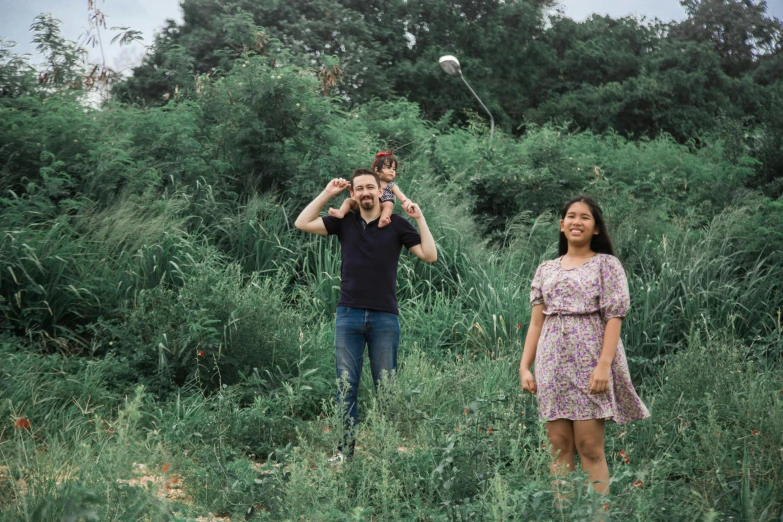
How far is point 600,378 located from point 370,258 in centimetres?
174

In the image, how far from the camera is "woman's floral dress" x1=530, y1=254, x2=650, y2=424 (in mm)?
4098

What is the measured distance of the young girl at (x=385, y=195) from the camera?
204 inches

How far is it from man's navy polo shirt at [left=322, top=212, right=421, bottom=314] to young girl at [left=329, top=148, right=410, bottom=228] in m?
0.06

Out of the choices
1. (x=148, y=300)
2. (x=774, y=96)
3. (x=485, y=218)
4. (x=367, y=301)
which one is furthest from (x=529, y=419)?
(x=774, y=96)

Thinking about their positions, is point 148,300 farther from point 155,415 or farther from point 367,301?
point 367,301

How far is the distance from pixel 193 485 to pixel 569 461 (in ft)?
6.81

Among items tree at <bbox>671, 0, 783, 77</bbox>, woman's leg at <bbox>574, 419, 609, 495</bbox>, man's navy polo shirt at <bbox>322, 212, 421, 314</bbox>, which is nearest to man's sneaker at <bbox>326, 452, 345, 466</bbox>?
man's navy polo shirt at <bbox>322, 212, 421, 314</bbox>

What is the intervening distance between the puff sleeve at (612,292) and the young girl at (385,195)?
1473 mm

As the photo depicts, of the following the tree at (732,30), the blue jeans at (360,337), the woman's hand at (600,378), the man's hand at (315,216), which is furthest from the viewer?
the tree at (732,30)

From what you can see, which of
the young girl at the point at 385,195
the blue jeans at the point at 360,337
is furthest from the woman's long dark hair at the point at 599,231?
the blue jeans at the point at 360,337

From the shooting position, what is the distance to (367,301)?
16.4ft

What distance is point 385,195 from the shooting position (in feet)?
18.3

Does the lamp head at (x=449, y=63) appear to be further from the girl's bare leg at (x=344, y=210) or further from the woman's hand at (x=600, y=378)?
the woman's hand at (x=600, y=378)

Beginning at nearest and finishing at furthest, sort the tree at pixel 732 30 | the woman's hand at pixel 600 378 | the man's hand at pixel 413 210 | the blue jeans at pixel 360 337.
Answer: the woman's hand at pixel 600 378 < the blue jeans at pixel 360 337 < the man's hand at pixel 413 210 < the tree at pixel 732 30
